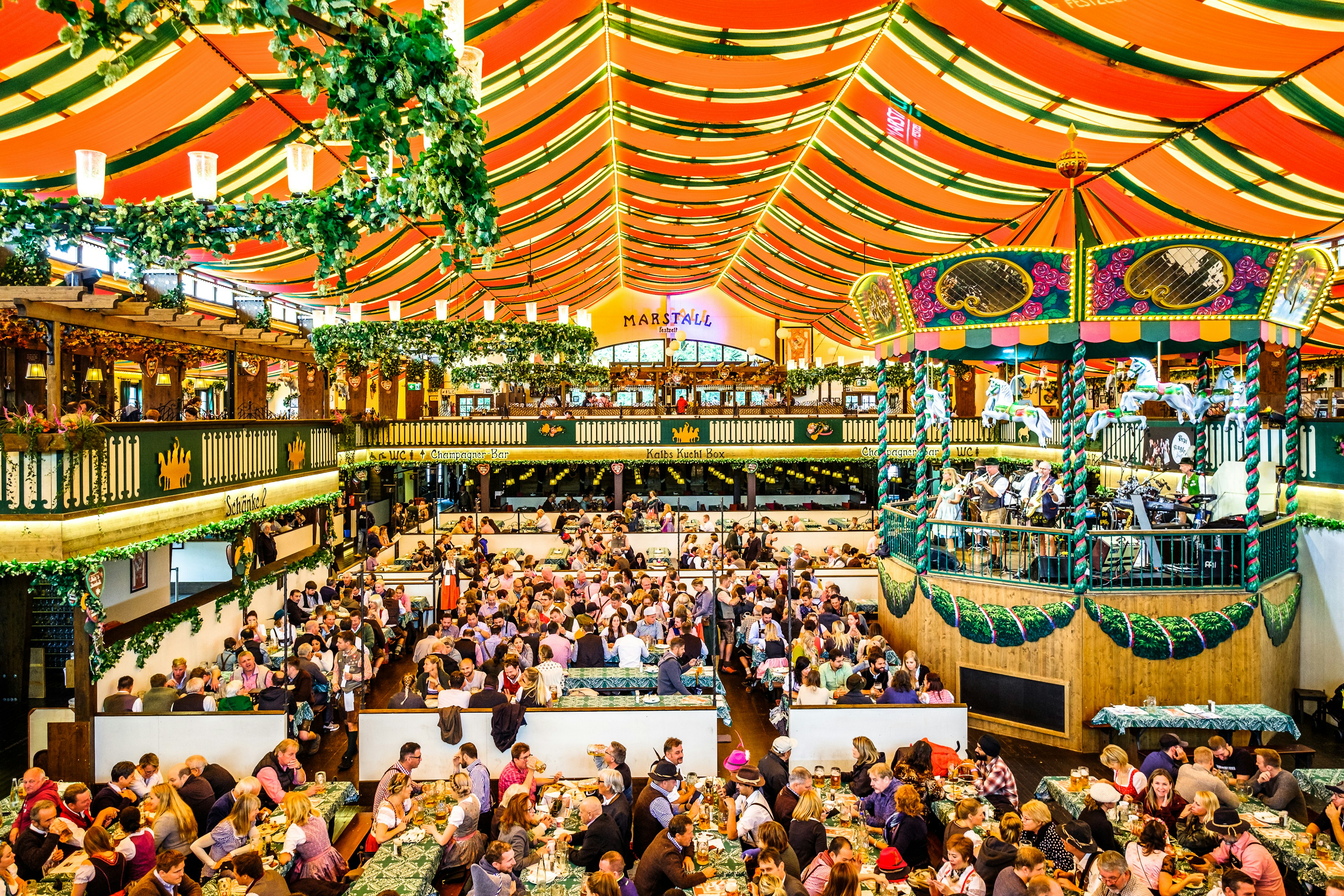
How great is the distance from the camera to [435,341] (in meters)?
11.5

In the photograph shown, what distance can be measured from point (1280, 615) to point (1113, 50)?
6.39 meters

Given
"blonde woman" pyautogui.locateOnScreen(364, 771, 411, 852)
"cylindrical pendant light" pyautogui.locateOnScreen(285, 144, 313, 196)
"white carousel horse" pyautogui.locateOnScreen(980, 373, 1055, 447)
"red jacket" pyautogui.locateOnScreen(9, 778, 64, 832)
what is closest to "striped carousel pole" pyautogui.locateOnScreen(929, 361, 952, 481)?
"white carousel horse" pyautogui.locateOnScreen(980, 373, 1055, 447)

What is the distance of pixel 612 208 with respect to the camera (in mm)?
17312

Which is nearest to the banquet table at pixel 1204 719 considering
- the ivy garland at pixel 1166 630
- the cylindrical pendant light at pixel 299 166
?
the ivy garland at pixel 1166 630

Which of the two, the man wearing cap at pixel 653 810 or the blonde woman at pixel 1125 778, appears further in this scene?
the blonde woman at pixel 1125 778

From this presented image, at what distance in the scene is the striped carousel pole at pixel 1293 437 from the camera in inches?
389

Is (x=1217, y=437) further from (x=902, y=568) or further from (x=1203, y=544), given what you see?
(x=902, y=568)

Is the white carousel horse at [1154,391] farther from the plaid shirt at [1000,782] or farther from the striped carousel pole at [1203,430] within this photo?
the plaid shirt at [1000,782]

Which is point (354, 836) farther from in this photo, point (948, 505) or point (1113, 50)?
point (1113, 50)

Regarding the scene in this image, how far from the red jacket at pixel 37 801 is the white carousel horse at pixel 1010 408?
963cm

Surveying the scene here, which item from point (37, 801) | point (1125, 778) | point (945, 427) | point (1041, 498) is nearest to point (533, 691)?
point (37, 801)

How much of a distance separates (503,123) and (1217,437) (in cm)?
1098

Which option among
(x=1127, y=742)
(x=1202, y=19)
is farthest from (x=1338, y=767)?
(x=1202, y=19)

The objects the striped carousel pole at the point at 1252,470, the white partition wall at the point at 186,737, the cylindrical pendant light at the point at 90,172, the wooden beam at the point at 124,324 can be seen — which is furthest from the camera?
the striped carousel pole at the point at 1252,470
